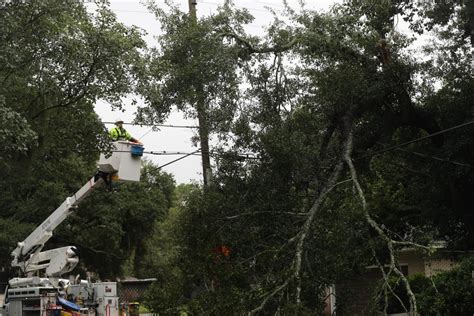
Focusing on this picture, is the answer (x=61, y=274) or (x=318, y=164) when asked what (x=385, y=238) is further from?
(x=61, y=274)

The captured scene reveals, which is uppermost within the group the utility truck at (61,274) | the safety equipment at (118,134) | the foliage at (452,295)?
the safety equipment at (118,134)

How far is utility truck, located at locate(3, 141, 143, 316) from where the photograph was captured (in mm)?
13797

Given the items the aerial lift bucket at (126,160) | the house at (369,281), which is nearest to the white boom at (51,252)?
the aerial lift bucket at (126,160)

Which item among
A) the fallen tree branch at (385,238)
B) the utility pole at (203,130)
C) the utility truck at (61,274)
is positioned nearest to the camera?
the fallen tree branch at (385,238)

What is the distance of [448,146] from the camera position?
555 inches

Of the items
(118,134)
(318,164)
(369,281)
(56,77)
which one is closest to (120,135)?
(118,134)

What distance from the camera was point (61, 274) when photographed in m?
16.3

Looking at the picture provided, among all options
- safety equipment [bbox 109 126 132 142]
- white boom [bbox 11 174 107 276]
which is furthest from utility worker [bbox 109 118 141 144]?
white boom [bbox 11 174 107 276]

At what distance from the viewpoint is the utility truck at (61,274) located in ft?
45.3

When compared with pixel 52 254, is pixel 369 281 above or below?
below

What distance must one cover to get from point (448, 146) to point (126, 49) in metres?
7.19

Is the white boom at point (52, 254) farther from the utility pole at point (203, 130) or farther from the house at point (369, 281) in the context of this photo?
the house at point (369, 281)

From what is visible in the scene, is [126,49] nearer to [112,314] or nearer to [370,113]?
[370,113]

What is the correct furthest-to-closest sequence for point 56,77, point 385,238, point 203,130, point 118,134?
point 118,134 → point 203,130 → point 56,77 → point 385,238
